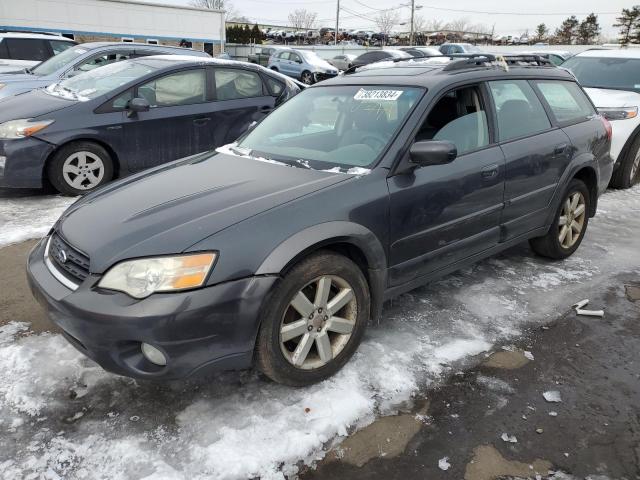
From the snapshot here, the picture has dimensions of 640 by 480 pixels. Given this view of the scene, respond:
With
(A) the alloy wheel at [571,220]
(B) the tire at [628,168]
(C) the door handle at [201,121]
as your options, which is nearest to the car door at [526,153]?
(A) the alloy wheel at [571,220]

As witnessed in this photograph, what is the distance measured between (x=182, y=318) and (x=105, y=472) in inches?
27.4

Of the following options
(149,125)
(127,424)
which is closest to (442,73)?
(127,424)

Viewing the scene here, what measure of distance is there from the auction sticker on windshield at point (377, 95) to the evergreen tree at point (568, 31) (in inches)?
2965

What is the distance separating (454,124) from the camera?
3.29m

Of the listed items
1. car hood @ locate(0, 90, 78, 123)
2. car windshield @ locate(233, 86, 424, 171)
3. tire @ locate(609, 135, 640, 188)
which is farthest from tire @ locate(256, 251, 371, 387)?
tire @ locate(609, 135, 640, 188)

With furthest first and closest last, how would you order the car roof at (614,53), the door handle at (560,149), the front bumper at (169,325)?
the car roof at (614,53) → the door handle at (560,149) → the front bumper at (169,325)

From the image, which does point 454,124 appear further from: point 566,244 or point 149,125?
point 149,125

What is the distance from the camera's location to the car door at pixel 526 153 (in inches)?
140

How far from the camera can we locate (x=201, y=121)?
6.26 m

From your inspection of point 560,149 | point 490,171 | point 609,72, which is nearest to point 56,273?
point 490,171

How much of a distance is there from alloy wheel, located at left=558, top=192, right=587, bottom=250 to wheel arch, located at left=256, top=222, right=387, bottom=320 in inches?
88.1

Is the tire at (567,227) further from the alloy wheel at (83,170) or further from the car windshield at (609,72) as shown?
the alloy wheel at (83,170)

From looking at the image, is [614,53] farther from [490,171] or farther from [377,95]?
[377,95]

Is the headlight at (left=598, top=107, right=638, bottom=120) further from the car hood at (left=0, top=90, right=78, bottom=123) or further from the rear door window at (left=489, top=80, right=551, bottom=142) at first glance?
the car hood at (left=0, top=90, right=78, bottom=123)
